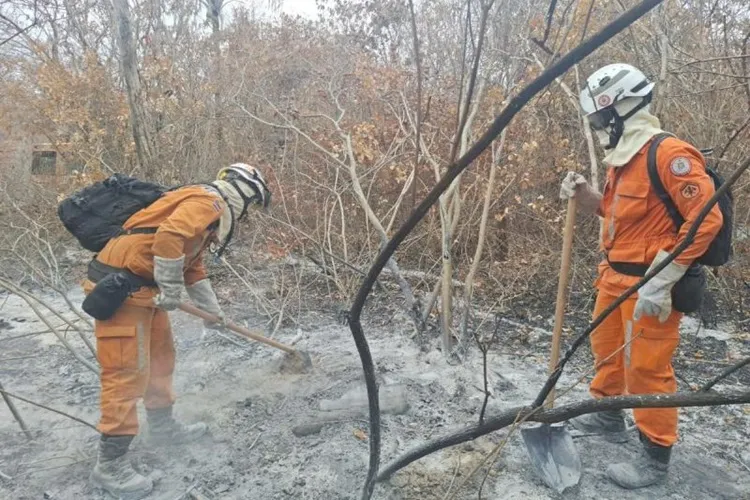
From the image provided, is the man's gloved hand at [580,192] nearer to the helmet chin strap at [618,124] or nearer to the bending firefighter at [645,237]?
the bending firefighter at [645,237]

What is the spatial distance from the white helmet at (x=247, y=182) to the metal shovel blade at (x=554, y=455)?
1.95 m

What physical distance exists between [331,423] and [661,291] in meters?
1.98

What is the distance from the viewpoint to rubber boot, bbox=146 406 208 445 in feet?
10.2

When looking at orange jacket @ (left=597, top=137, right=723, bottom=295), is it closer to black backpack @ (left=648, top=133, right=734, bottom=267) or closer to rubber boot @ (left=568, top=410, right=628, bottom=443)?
black backpack @ (left=648, top=133, right=734, bottom=267)

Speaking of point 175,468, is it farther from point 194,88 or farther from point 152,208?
point 194,88

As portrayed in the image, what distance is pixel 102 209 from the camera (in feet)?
8.98

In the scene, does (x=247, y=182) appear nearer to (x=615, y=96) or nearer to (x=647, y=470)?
(x=615, y=96)

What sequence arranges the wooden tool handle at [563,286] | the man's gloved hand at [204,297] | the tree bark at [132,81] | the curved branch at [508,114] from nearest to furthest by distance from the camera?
1. the curved branch at [508,114]
2. the wooden tool handle at [563,286]
3. the man's gloved hand at [204,297]
4. the tree bark at [132,81]

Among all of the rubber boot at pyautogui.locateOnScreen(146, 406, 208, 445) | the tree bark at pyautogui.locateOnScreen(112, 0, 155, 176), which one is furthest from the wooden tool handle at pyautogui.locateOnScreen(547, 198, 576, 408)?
the tree bark at pyautogui.locateOnScreen(112, 0, 155, 176)

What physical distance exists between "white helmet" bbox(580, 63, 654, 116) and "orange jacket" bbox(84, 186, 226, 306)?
80.3 inches

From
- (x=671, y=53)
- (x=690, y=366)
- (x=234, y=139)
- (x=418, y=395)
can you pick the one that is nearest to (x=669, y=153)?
(x=418, y=395)

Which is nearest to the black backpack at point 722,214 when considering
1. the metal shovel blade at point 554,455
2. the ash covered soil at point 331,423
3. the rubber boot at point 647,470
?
the ash covered soil at point 331,423

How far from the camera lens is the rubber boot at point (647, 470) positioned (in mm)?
2602

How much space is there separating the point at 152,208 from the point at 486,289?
3882mm
